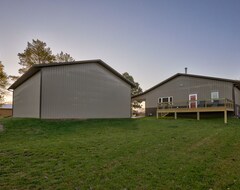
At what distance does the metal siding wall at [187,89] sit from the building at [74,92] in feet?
20.1

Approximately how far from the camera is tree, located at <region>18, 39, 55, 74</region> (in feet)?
95.8

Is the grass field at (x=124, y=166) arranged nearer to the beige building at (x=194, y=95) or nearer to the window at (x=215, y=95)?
the beige building at (x=194, y=95)

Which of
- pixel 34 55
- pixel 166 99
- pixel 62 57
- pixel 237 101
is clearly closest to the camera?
pixel 237 101

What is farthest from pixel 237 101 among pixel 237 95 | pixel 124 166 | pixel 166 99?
pixel 124 166

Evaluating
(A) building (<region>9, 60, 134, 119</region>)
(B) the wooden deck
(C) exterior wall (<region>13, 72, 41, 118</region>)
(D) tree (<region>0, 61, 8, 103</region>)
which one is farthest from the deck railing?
(D) tree (<region>0, 61, 8, 103</region>)

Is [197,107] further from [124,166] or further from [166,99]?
→ [124,166]

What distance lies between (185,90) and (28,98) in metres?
17.0

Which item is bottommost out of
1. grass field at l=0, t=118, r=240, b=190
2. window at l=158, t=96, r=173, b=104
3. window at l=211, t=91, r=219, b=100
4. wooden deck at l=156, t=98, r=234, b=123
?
grass field at l=0, t=118, r=240, b=190

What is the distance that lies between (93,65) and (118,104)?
15.5ft

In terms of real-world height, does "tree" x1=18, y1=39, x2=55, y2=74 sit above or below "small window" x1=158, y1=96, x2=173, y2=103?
above

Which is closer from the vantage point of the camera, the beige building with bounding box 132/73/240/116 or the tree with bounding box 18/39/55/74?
the beige building with bounding box 132/73/240/116

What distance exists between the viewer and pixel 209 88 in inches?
727

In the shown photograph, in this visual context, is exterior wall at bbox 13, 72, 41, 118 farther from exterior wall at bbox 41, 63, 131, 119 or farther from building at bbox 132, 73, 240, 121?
building at bbox 132, 73, 240, 121

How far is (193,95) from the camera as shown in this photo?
64.6ft
